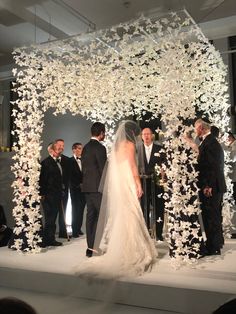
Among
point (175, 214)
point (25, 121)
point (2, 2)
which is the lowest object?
point (175, 214)

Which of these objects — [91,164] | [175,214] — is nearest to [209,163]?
[175,214]

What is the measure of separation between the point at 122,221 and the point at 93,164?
89 centimetres

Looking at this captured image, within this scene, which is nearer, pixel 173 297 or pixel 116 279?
pixel 173 297

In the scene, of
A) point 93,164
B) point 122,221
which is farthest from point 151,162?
point 122,221

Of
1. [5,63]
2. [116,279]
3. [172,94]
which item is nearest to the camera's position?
→ [116,279]

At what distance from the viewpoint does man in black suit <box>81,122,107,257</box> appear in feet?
15.3

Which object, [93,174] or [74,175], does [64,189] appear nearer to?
[74,175]

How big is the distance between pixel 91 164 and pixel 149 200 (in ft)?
4.89

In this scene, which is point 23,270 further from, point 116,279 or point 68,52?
point 68,52

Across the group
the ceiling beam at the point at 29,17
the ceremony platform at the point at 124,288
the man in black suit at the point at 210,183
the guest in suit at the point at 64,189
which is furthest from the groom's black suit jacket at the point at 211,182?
the ceiling beam at the point at 29,17

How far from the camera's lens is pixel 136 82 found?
640 centimetres

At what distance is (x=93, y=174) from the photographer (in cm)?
468

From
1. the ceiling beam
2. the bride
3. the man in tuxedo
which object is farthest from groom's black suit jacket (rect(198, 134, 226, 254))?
the ceiling beam

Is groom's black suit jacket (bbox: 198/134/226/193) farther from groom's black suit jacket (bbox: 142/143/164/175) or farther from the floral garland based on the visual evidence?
groom's black suit jacket (bbox: 142/143/164/175)
